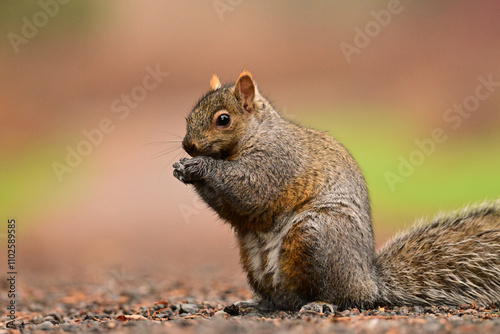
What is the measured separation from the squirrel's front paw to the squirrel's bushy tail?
4.36 ft

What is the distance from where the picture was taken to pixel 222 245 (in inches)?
407

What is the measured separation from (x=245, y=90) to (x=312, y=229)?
44.4 inches

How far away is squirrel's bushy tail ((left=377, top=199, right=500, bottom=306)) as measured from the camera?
402 centimetres

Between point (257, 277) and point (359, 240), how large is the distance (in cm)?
71

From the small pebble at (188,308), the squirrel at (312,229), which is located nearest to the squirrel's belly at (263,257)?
the squirrel at (312,229)

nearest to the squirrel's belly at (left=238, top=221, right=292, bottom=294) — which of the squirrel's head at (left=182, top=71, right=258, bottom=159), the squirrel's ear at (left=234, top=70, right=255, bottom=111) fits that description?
the squirrel's head at (left=182, top=71, right=258, bottom=159)

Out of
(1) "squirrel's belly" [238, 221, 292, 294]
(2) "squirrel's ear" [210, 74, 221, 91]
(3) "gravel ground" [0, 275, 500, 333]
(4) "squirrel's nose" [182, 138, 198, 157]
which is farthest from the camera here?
(2) "squirrel's ear" [210, 74, 221, 91]

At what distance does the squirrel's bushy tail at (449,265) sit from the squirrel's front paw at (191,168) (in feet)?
4.36

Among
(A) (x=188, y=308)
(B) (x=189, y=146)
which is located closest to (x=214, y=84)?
(B) (x=189, y=146)

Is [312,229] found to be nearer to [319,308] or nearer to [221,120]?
[319,308]

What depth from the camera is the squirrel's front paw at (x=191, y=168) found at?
13.3 feet

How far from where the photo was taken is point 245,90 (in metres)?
4.40

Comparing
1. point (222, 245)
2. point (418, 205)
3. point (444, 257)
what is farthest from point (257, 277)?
point (418, 205)

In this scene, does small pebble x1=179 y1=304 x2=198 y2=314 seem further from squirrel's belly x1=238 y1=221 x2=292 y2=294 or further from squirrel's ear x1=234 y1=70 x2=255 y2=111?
squirrel's ear x1=234 y1=70 x2=255 y2=111
